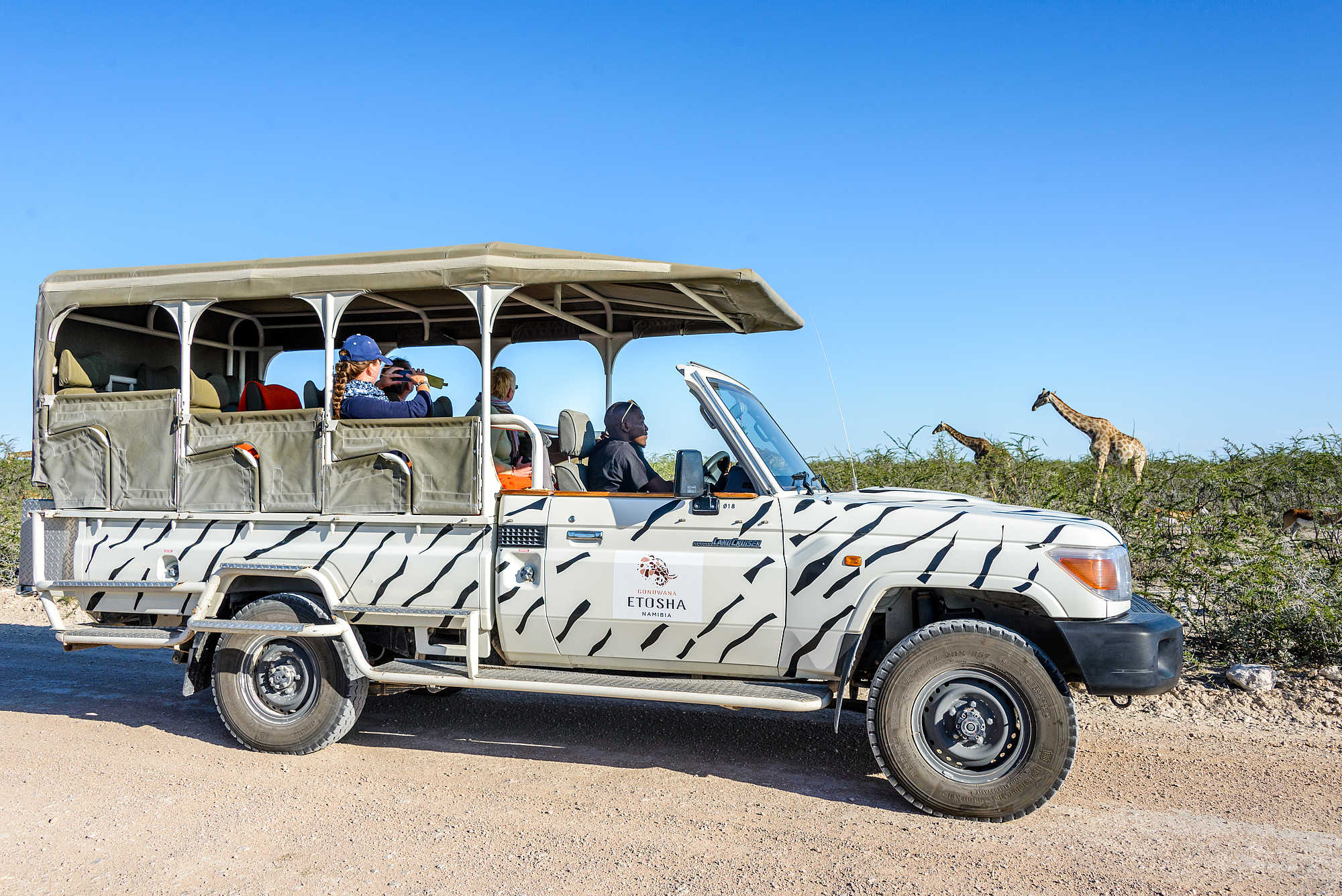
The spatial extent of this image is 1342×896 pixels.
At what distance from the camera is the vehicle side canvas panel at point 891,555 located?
13.9 feet

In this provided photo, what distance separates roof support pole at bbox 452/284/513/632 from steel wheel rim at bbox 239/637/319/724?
1136mm

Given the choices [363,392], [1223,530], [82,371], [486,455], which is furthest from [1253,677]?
[82,371]

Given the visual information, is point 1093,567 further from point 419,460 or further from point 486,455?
point 419,460

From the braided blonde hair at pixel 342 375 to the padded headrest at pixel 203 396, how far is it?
90 cm

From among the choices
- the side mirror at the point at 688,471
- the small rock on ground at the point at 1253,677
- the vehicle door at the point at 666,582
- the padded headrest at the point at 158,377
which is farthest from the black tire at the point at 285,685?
the small rock on ground at the point at 1253,677

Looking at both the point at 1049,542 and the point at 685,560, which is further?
the point at 685,560

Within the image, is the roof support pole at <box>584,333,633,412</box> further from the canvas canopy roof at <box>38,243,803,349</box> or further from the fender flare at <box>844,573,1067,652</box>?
the fender flare at <box>844,573,1067,652</box>

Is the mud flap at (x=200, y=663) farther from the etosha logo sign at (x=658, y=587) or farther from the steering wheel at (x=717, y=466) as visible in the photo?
the steering wheel at (x=717, y=466)

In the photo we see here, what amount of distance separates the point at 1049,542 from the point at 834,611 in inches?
40.6

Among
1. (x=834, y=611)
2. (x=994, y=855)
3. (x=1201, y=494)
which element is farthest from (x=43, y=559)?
(x=1201, y=494)

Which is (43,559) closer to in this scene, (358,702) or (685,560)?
(358,702)

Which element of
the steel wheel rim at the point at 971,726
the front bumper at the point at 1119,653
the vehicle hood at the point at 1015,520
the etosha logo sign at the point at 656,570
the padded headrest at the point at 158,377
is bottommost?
the steel wheel rim at the point at 971,726

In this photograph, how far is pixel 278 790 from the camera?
15.0 ft

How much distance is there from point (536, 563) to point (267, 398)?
2.15m
